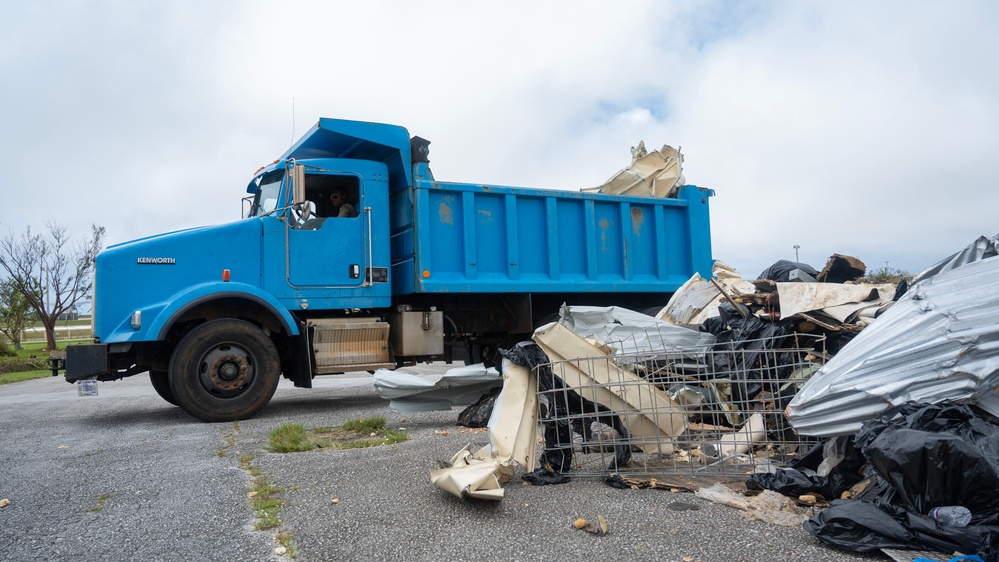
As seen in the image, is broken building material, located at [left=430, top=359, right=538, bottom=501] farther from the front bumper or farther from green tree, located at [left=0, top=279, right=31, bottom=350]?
green tree, located at [left=0, top=279, right=31, bottom=350]

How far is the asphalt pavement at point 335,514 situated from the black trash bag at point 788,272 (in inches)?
123

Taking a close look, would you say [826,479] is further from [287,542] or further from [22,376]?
[22,376]

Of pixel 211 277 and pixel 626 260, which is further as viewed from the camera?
pixel 626 260

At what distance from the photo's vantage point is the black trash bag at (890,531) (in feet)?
7.88

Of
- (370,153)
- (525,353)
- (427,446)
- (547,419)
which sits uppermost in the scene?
(370,153)

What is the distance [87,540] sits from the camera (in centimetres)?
296

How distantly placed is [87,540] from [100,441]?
3.17 metres

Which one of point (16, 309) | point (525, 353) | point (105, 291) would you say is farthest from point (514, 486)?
point (16, 309)

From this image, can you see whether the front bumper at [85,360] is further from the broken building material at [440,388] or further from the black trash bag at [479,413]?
the black trash bag at [479,413]

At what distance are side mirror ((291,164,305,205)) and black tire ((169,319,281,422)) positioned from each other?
137 cm

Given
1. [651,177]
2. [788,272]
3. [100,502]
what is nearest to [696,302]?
[788,272]

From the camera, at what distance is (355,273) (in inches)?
302

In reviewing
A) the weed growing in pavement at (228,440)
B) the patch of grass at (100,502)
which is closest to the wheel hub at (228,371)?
the weed growing in pavement at (228,440)

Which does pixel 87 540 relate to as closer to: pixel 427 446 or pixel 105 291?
pixel 427 446
